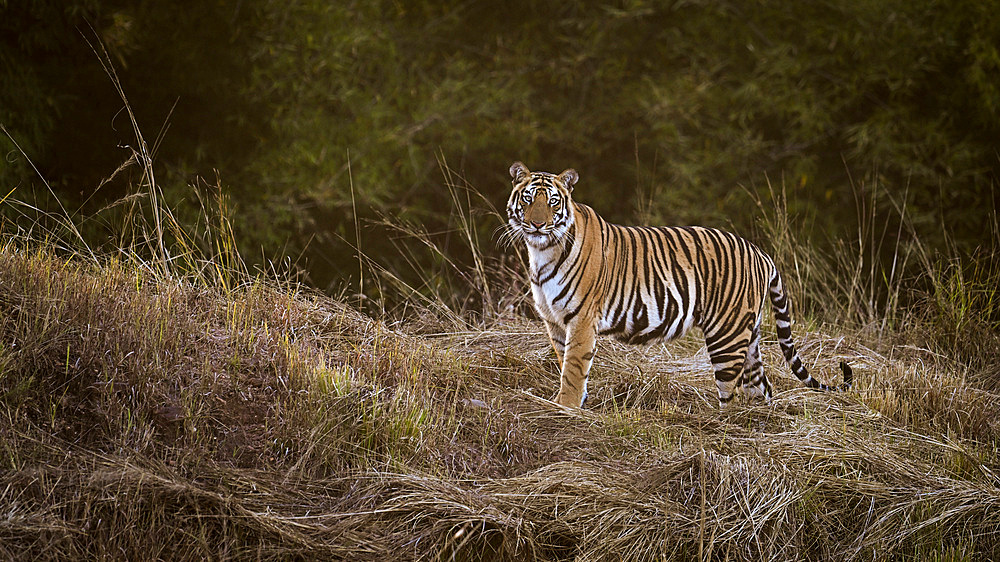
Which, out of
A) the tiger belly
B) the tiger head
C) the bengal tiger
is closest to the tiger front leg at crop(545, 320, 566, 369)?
the bengal tiger

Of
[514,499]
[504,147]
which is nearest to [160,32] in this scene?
[504,147]

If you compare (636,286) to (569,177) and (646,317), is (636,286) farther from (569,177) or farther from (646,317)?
(569,177)

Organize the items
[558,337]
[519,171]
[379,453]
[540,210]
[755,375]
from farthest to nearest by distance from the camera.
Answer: [755,375] → [558,337] → [519,171] → [540,210] → [379,453]

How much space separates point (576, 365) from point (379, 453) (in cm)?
100

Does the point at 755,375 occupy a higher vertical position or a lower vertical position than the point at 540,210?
lower

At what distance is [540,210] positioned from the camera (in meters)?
4.06

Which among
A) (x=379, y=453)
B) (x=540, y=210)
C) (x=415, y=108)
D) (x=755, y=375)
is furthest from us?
(x=415, y=108)

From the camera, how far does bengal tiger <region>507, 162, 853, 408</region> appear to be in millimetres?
4109

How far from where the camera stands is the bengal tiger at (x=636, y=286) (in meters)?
4.11

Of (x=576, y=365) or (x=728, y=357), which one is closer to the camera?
(x=576, y=365)

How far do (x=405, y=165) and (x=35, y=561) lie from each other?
7164 mm

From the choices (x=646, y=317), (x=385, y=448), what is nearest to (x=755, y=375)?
(x=646, y=317)

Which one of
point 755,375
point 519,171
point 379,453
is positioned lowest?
point 379,453

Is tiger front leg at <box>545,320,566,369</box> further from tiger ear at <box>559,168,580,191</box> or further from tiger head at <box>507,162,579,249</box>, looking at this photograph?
tiger ear at <box>559,168,580,191</box>
